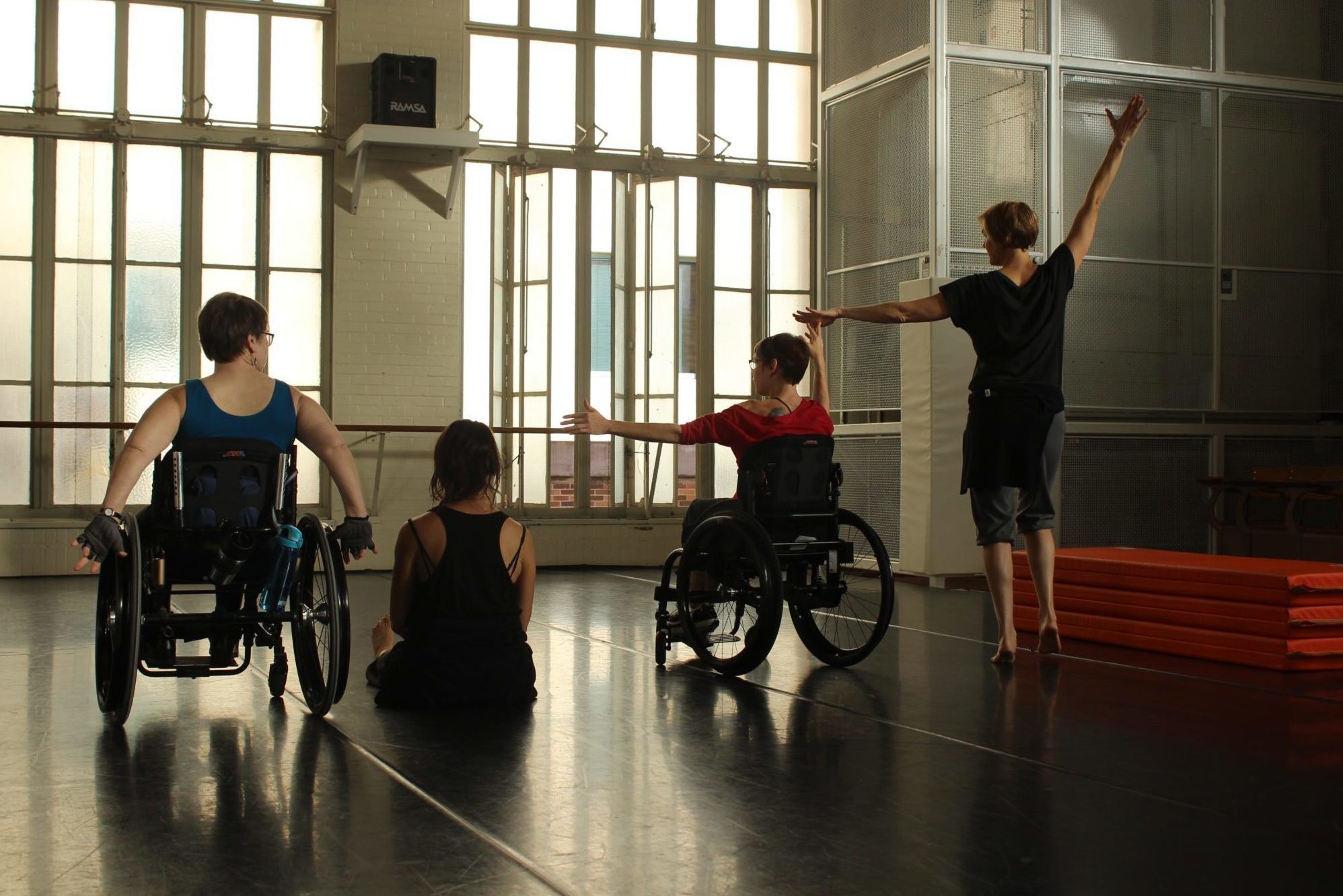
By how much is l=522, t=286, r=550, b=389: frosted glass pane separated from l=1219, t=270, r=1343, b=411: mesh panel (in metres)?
4.06

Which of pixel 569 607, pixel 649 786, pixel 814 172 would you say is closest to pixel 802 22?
pixel 814 172

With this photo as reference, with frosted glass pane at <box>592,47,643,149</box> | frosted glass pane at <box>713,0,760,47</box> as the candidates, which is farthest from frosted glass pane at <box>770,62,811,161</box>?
frosted glass pane at <box>592,47,643,149</box>

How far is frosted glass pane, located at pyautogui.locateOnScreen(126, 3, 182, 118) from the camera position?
8312mm

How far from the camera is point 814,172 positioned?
950 centimetres

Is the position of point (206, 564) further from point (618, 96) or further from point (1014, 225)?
point (618, 96)

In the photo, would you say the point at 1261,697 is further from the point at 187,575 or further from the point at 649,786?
the point at 187,575

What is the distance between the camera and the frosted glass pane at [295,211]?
8.55 metres

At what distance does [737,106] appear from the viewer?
9.45m

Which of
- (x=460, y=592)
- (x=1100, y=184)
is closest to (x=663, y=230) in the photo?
(x=1100, y=184)

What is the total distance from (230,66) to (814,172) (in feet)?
12.6

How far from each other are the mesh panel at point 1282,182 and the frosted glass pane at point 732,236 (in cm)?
304

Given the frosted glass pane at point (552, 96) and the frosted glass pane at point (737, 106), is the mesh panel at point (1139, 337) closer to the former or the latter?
the frosted glass pane at point (737, 106)

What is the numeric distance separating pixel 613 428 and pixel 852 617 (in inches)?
81.0

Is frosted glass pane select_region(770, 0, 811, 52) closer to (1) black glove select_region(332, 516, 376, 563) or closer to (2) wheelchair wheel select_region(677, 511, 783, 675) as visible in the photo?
(2) wheelchair wheel select_region(677, 511, 783, 675)
